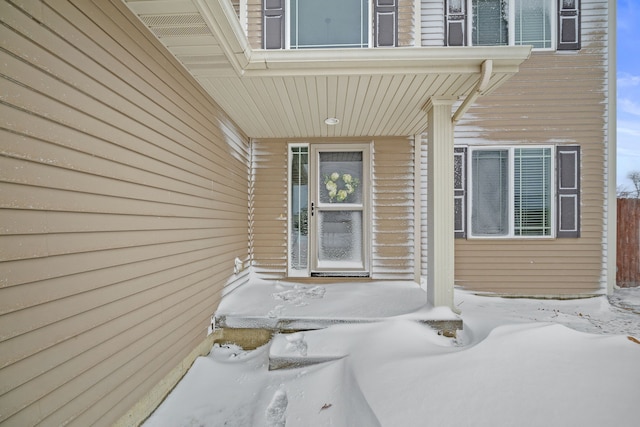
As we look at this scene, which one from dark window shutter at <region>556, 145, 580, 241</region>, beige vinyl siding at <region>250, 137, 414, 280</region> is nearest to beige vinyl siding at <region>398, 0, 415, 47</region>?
beige vinyl siding at <region>250, 137, 414, 280</region>

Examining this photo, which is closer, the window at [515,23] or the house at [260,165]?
the house at [260,165]

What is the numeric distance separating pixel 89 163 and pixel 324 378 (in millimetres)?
1981

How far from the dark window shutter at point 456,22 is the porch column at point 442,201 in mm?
2238

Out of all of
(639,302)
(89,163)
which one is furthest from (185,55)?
(639,302)

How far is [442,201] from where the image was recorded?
306cm

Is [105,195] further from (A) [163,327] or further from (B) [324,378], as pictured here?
(B) [324,378]

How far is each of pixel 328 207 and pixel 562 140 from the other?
11.7ft

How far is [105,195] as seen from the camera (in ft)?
5.41

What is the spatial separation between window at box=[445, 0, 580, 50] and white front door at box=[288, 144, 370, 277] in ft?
7.70

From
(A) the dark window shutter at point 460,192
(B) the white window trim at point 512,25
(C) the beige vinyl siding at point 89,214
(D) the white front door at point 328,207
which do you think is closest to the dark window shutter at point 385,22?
(B) the white window trim at point 512,25

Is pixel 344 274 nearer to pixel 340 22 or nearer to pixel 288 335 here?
pixel 288 335

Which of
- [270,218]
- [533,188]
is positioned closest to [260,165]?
[270,218]

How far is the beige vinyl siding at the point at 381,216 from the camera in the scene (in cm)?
450

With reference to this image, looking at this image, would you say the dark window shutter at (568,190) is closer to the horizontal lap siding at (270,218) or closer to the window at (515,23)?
the window at (515,23)
